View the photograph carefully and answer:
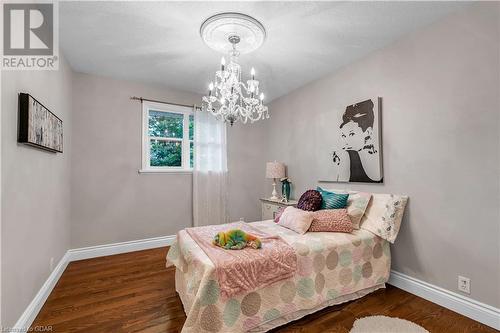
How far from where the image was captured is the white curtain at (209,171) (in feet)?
13.1

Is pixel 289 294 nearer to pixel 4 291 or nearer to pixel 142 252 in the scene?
pixel 4 291

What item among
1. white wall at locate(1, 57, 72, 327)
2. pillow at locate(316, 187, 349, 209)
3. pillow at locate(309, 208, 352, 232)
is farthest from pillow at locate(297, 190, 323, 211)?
white wall at locate(1, 57, 72, 327)

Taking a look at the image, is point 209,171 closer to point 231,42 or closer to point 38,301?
point 231,42

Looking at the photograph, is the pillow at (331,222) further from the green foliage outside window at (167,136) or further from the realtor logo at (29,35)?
the realtor logo at (29,35)

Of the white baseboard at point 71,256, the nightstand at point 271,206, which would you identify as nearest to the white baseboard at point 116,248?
the white baseboard at point 71,256

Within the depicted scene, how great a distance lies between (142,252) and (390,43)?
165 inches

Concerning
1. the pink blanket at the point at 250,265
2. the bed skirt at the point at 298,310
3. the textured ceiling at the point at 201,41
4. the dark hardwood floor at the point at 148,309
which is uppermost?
the textured ceiling at the point at 201,41

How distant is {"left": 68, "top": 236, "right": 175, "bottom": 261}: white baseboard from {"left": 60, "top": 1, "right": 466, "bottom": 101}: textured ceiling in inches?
97.3

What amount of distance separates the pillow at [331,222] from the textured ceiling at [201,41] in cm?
183

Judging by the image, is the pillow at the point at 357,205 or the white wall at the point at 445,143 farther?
the pillow at the point at 357,205

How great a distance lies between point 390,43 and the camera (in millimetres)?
2529

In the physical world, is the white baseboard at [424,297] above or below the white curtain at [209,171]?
below

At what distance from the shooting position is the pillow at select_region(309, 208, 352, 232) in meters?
2.36

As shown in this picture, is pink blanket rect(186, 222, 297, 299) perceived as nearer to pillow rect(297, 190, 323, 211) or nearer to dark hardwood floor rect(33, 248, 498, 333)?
dark hardwood floor rect(33, 248, 498, 333)
